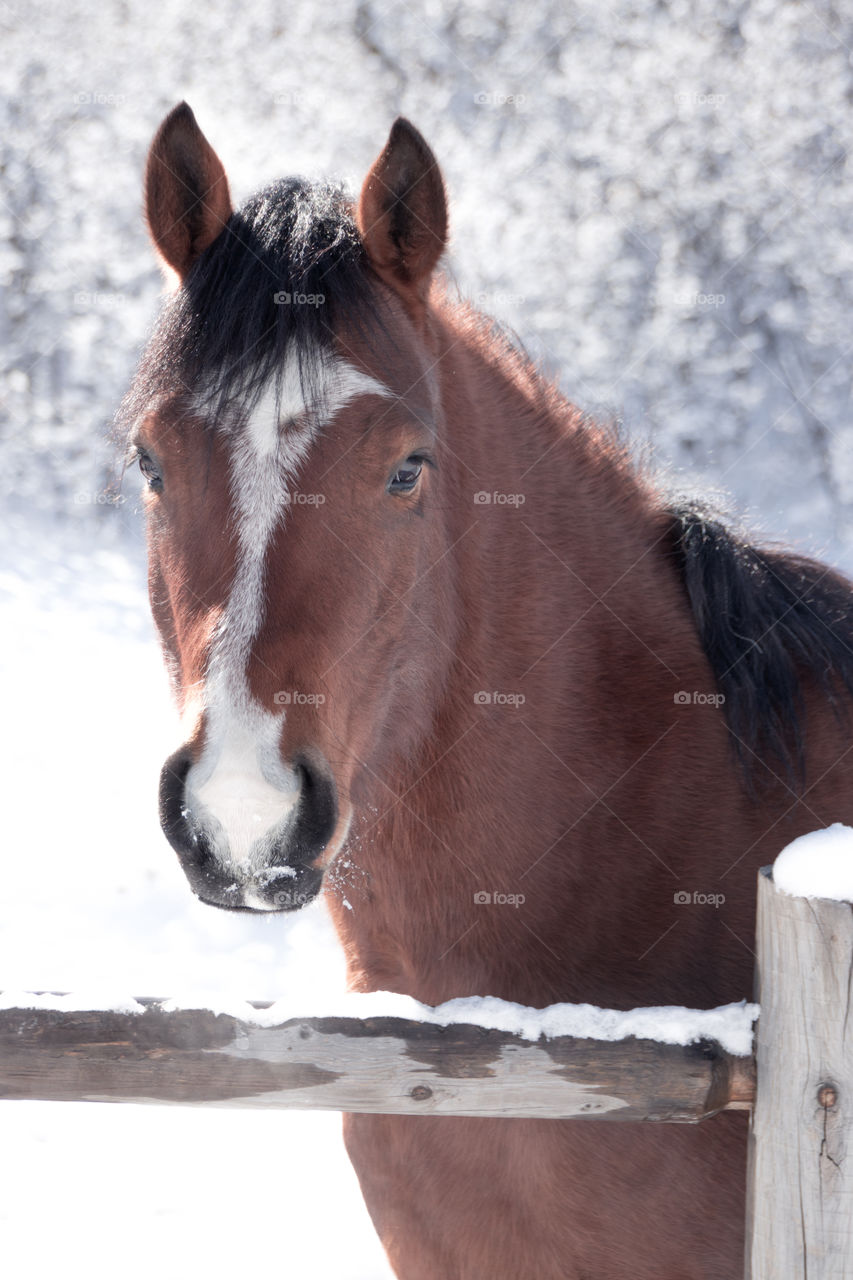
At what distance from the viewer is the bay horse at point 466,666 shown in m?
1.76

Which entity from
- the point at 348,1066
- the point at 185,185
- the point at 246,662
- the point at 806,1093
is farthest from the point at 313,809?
the point at 185,185

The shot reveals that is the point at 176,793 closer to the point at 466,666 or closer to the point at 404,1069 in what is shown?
the point at 404,1069

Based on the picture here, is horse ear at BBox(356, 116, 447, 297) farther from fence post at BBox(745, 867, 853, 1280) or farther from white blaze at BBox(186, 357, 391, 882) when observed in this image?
fence post at BBox(745, 867, 853, 1280)

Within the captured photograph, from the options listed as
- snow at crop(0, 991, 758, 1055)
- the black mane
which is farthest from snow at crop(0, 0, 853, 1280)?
snow at crop(0, 991, 758, 1055)

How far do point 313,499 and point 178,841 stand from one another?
63cm

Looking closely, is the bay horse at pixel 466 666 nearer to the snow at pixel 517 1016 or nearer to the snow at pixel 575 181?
the snow at pixel 517 1016

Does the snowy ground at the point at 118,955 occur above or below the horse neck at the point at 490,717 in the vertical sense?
below

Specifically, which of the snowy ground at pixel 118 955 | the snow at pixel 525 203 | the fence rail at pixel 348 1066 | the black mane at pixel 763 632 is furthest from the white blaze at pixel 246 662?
the snow at pixel 525 203

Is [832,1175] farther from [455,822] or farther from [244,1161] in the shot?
[244,1161]

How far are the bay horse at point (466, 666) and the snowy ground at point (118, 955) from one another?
400 millimetres

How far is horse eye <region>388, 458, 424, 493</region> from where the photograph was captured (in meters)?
1.89

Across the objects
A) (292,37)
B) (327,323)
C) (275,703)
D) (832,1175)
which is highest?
(292,37)

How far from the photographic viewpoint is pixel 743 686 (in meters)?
2.20

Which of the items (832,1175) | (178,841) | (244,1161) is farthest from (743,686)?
(244,1161)
